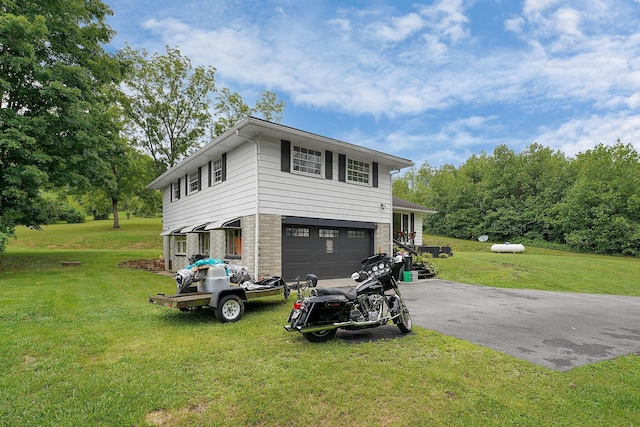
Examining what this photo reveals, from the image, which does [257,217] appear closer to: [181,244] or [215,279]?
[215,279]

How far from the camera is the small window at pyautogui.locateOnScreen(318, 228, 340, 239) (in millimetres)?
11805

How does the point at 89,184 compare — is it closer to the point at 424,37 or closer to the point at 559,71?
the point at 424,37

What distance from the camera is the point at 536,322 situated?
21.0 ft

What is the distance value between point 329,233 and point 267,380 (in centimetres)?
861

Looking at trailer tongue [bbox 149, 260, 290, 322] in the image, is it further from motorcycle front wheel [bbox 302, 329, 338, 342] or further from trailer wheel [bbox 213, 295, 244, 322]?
motorcycle front wheel [bbox 302, 329, 338, 342]

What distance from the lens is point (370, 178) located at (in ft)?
42.8

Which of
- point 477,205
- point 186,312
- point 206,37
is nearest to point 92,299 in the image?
point 186,312

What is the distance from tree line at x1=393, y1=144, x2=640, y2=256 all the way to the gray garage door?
26.0 m

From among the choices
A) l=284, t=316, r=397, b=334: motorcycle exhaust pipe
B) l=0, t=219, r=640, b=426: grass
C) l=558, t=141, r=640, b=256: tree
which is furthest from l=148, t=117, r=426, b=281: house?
l=558, t=141, r=640, b=256: tree

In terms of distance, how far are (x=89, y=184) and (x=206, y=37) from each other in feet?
26.8

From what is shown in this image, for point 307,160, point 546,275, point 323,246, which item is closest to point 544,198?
point 546,275

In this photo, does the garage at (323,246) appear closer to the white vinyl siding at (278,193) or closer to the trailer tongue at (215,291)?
the white vinyl siding at (278,193)

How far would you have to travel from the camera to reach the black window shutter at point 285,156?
10492mm

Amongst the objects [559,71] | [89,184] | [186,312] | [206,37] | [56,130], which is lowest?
[186,312]
